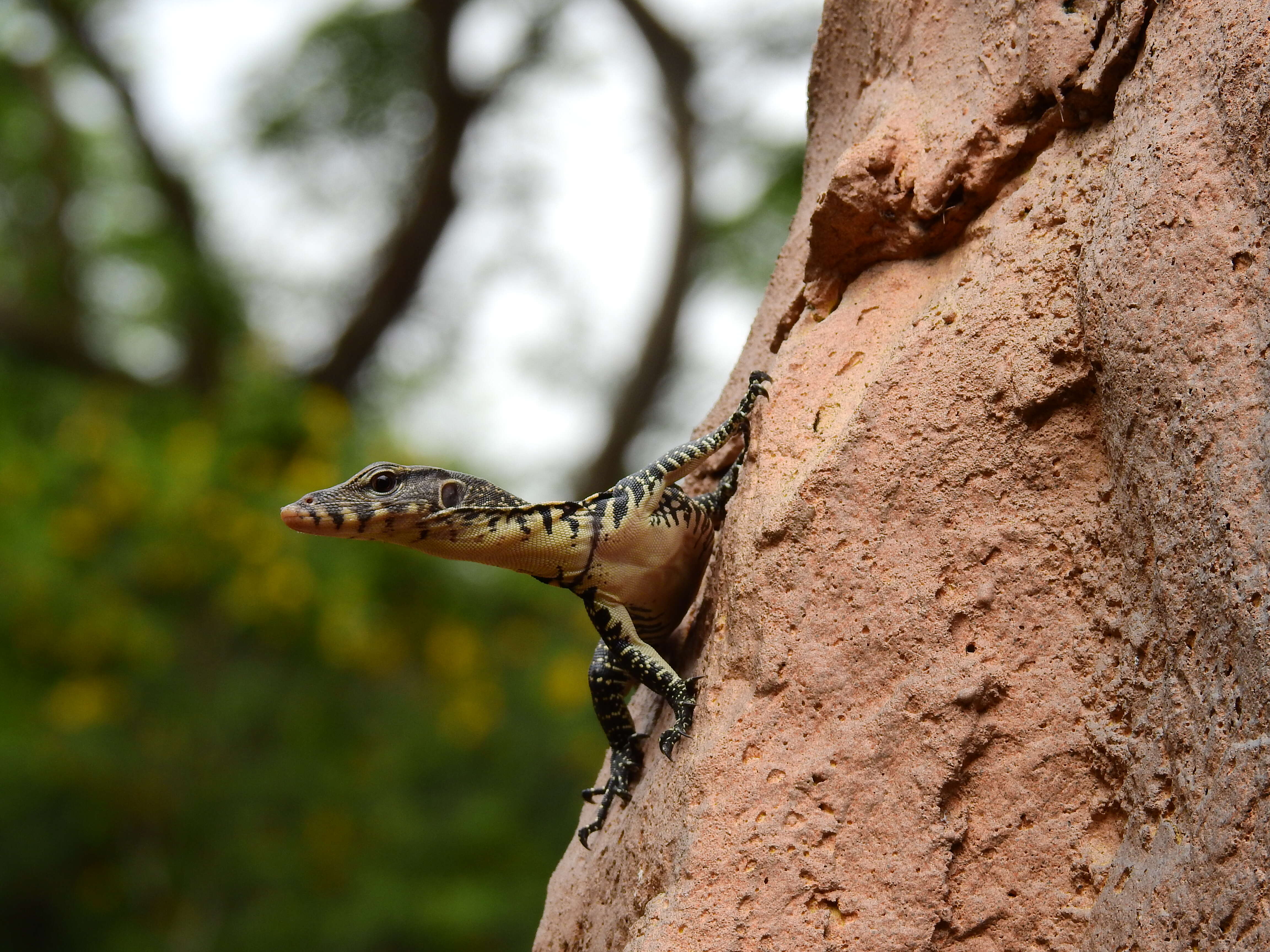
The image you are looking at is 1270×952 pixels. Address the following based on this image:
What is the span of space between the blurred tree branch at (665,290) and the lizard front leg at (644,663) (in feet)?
29.3

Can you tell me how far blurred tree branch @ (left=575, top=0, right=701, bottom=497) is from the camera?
39.4 feet

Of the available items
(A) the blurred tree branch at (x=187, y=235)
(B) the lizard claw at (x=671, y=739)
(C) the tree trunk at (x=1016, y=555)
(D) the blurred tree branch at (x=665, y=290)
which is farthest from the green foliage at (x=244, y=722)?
(C) the tree trunk at (x=1016, y=555)

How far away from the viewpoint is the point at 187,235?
12711mm

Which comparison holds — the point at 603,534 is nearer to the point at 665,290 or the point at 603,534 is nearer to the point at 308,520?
the point at 308,520

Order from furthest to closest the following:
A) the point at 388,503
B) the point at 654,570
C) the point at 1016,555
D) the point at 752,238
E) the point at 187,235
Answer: the point at 752,238 < the point at 187,235 < the point at 654,570 < the point at 388,503 < the point at 1016,555

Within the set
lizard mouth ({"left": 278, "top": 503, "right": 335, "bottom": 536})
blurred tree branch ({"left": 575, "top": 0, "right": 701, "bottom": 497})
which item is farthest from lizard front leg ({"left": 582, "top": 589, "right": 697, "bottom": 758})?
blurred tree branch ({"left": 575, "top": 0, "right": 701, "bottom": 497})

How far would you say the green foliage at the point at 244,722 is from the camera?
985 centimetres

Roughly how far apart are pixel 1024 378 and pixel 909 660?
3.01 ft

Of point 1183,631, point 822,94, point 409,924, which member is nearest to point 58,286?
point 409,924

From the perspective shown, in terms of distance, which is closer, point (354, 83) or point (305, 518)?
point (305, 518)

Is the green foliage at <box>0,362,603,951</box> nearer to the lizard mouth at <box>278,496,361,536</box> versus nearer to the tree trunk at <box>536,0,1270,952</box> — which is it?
the lizard mouth at <box>278,496,361,536</box>

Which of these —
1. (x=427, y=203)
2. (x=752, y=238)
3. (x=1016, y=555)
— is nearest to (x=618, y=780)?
(x=1016, y=555)

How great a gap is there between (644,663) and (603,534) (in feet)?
1.73

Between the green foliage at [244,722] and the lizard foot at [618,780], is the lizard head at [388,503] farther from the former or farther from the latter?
the green foliage at [244,722]
